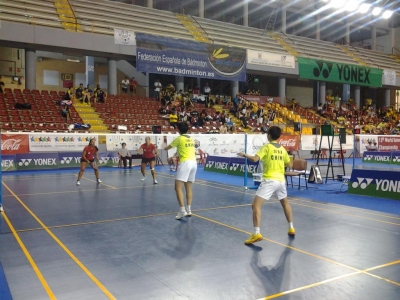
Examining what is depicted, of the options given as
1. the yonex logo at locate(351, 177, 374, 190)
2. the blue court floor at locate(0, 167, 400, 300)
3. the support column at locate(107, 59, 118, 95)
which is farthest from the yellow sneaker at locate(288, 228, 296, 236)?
the support column at locate(107, 59, 118, 95)

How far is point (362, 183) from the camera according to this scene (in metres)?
11.1

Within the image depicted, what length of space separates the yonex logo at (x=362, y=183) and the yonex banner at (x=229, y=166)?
15.2 ft

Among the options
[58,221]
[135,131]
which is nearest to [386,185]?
[58,221]

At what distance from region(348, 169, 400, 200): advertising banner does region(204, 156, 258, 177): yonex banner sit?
4651mm

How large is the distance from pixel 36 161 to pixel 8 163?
1.25 meters

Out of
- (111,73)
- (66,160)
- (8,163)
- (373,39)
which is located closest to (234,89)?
(111,73)

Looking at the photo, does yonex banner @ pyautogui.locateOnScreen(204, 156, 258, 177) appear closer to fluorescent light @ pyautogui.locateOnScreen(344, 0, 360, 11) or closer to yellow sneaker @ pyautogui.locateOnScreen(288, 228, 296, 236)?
yellow sneaker @ pyautogui.locateOnScreen(288, 228, 296, 236)

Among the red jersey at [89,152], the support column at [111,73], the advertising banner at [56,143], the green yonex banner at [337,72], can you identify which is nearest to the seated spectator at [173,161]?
the advertising banner at [56,143]

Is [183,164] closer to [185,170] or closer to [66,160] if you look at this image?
[185,170]

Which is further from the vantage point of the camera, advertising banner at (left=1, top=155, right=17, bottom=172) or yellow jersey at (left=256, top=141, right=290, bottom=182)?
advertising banner at (left=1, top=155, right=17, bottom=172)

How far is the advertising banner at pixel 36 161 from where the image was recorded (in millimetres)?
18297

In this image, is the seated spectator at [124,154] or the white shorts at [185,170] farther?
the seated spectator at [124,154]

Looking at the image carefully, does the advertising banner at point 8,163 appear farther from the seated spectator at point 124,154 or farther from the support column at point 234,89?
the support column at point 234,89

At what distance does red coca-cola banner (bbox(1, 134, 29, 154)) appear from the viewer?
690 inches
